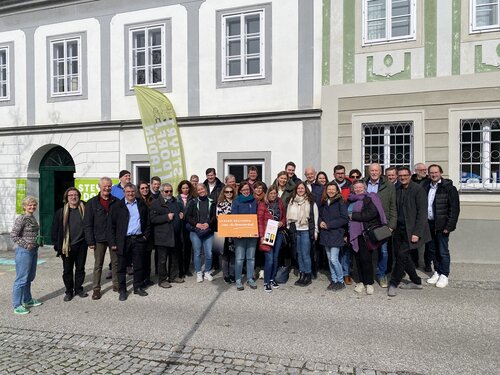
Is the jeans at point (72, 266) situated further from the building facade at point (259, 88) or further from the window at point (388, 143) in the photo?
the window at point (388, 143)

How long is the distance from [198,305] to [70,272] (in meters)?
2.11

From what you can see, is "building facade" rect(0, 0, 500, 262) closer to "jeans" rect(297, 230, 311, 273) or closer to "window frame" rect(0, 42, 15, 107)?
"window frame" rect(0, 42, 15, 107)

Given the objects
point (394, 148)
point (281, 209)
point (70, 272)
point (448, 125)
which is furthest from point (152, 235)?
point (448, 125)

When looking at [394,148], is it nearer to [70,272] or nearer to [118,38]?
[70,272]

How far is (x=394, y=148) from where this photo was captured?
9039 mm

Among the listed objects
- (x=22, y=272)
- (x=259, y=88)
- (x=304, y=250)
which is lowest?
(x=22, y=272)

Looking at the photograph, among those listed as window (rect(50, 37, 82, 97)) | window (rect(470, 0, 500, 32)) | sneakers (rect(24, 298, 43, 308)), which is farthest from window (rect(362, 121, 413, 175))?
window (rect(50, 37, 82, 97))

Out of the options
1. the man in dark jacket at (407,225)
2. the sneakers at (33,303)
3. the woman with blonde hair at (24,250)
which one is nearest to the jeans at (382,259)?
the man in dark jacket at (407,225)

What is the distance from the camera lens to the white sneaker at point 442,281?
662cm

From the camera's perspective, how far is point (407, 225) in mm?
6242

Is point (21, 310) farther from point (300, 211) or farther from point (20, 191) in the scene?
point (20, 191)

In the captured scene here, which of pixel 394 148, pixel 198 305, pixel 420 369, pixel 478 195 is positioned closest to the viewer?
pixel 420 369

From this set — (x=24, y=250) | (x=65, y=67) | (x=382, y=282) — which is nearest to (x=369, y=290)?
(x=382, y=282)

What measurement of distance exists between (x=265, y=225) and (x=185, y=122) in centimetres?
490
